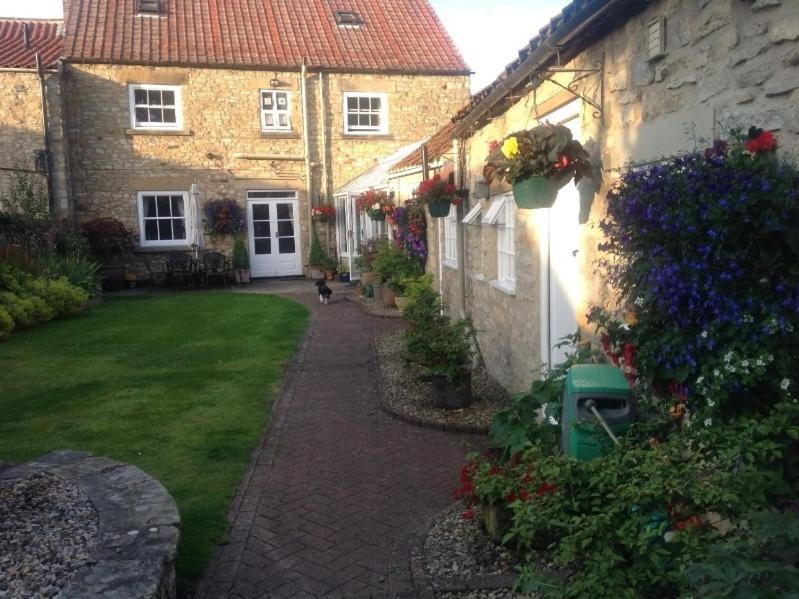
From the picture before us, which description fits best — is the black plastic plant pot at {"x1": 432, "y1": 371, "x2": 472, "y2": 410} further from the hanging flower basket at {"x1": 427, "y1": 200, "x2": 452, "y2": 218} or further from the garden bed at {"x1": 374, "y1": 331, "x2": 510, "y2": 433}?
the hanging flower basket at {"x1": 427, "y1": 200, "x2": 452, "y2": 218}

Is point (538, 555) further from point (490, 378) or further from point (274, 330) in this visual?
point (274, 330)

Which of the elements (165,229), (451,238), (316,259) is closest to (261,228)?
(316,259)

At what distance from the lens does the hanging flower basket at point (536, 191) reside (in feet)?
15.9

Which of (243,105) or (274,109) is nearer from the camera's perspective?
(243,105)

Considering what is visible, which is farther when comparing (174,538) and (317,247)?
(317,247)

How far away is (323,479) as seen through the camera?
543cm

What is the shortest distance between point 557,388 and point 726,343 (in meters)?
1.61

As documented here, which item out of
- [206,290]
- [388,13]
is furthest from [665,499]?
[388,13]

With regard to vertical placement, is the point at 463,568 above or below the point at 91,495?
below

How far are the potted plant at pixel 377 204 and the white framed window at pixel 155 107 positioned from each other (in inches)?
254

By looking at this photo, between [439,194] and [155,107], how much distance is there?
12237 mm

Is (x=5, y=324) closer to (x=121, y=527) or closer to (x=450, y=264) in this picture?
(x=450, y=264)

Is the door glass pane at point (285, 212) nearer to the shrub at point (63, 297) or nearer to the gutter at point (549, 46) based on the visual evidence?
the shrub at point (63, 297)

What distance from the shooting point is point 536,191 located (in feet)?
16.0
